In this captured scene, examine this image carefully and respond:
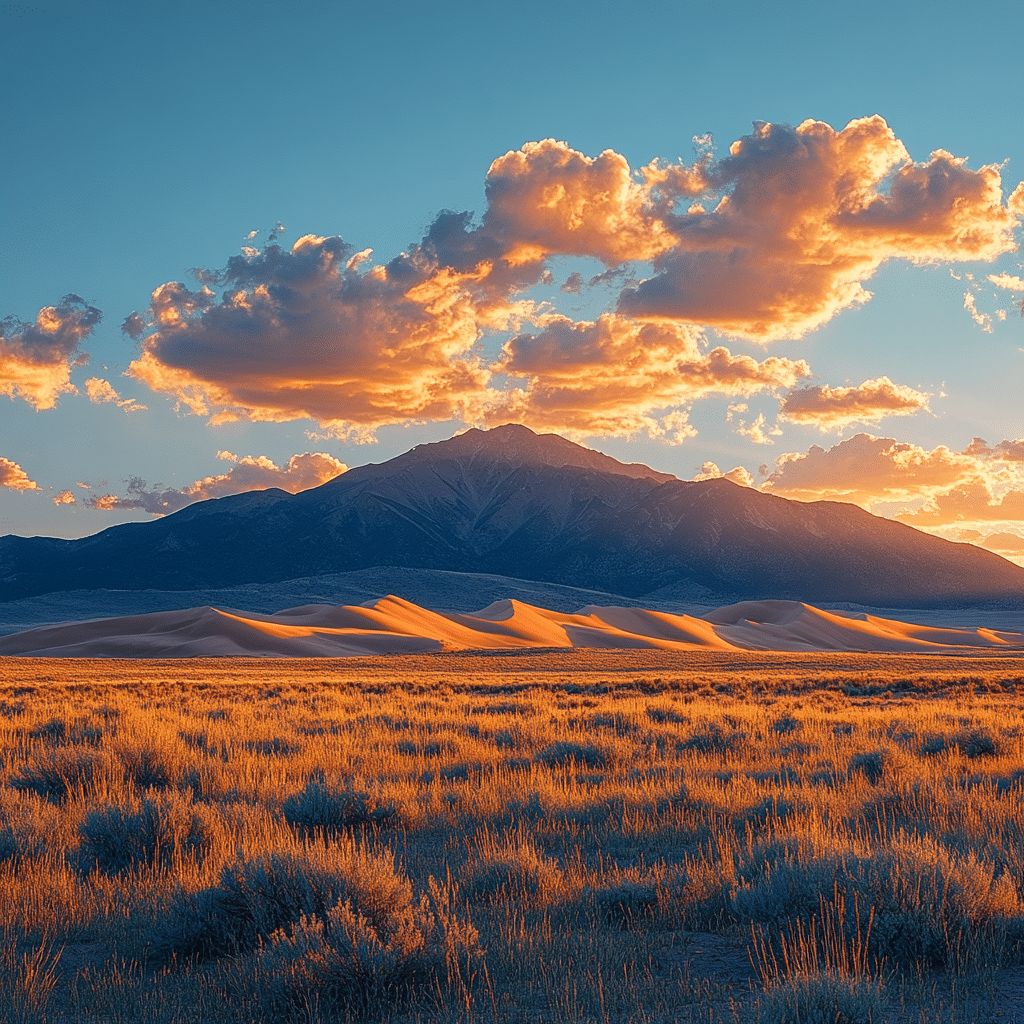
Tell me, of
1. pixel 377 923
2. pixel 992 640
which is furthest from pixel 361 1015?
pixel 992 640

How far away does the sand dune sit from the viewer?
69.9 metres

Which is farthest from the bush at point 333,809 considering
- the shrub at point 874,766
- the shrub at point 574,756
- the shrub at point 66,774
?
the shrub at point 874,766

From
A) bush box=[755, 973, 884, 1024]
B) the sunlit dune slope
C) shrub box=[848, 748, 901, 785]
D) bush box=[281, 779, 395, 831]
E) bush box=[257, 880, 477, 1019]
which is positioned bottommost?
the sunlit dune slope

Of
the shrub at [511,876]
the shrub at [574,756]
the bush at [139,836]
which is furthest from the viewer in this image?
the shrub at [574,756]

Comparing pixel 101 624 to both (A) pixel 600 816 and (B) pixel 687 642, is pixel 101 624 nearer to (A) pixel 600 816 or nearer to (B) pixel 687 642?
(B) pixel 687 642

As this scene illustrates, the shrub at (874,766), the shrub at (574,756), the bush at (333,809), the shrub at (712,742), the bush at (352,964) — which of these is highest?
the bush at (352,964)

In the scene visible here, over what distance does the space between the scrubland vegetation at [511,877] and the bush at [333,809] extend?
0.03 meters

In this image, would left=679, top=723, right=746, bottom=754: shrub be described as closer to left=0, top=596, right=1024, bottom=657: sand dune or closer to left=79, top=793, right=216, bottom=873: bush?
left=79, top=793, right=216, bottom=873: bush

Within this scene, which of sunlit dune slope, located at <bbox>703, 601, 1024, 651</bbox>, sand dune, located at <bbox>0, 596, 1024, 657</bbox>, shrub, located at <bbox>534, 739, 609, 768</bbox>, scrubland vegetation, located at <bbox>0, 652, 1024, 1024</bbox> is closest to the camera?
scrubland vegetation, located at <bbox>0, 652, 1024, 1024</bbox>

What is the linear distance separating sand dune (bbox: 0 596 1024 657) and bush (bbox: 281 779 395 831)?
58442 millimetres

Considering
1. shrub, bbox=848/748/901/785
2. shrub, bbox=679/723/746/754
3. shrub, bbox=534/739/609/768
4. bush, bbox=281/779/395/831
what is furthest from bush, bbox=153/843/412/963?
shrub, bbox=679/723/746/754

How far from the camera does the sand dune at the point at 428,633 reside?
69.9 metres

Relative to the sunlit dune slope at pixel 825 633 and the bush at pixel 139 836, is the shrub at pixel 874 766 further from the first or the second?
the sunlit dune slope at pixel 825 633

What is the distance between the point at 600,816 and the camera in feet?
29.5
